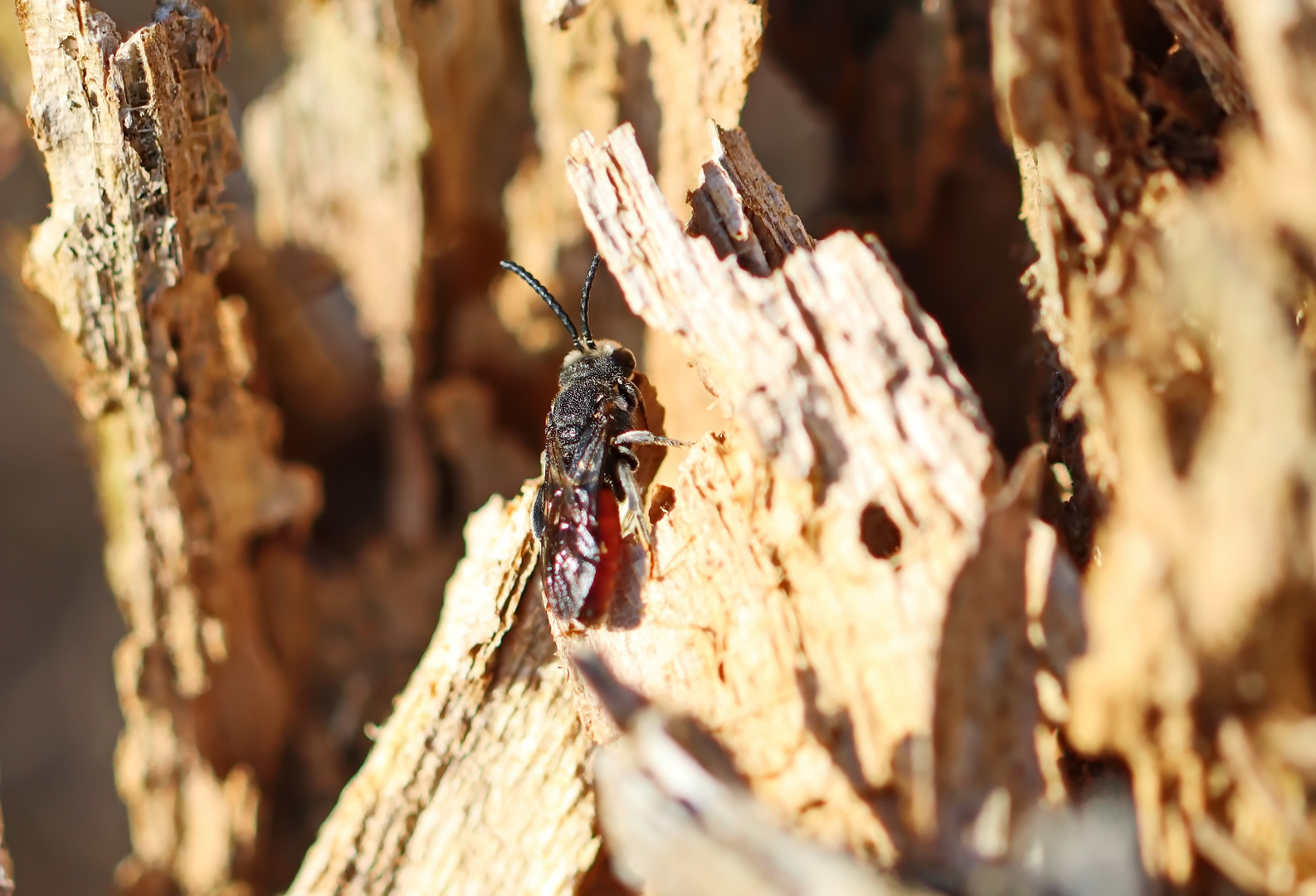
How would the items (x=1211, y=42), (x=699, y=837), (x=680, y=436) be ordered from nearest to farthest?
(x=699, y=837)
(x=1211, y=42)
(x=680, y=436)

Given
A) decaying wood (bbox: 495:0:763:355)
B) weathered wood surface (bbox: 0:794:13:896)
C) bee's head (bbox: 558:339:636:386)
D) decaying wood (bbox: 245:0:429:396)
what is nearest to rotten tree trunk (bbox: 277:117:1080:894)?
decaying wood (bbox: 495:0:763:355)

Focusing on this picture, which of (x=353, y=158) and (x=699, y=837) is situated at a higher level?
(x=353, y=158)

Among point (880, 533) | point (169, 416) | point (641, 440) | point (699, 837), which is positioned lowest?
point (699, 837)

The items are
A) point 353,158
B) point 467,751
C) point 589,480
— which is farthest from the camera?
point 353,158

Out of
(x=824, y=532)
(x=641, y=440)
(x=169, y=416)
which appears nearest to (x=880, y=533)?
(x=824, y=532)

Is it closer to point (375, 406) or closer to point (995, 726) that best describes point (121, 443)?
point (375, 406)

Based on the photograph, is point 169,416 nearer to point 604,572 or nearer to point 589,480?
point 589,480

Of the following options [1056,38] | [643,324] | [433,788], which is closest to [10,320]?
[643,324]
